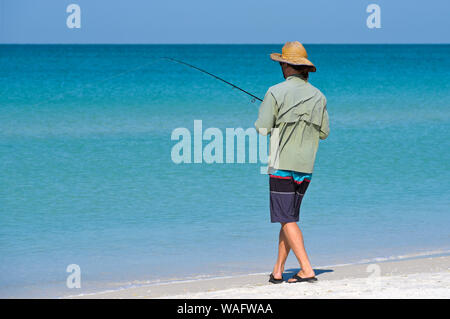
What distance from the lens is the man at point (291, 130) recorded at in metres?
4.00

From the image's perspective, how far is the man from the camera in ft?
13.1

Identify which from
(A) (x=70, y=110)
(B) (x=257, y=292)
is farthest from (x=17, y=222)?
(A) (x=70, y=110)

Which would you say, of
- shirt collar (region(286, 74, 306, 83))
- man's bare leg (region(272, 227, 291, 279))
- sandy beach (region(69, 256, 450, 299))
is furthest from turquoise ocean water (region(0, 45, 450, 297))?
shirt collar (region(286, 74, 306, 83))

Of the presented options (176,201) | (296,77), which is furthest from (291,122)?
(176,201)

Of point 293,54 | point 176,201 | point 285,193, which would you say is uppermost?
point 293,54

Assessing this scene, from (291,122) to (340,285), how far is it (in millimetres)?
962

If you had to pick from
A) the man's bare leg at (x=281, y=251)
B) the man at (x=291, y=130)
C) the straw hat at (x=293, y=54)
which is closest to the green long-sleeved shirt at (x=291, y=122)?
the man at (x=291, y=130)

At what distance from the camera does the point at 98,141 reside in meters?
13.0

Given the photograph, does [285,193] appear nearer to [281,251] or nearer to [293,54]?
[281,251]

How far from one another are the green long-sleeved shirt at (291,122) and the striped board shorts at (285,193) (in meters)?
0.05

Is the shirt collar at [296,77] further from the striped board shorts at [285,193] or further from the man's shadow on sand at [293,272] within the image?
A: the man's shadow on sand at [293,272]

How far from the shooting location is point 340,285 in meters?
4.21

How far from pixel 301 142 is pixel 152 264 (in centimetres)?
185

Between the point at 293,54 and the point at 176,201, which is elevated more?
the point at 293,54
